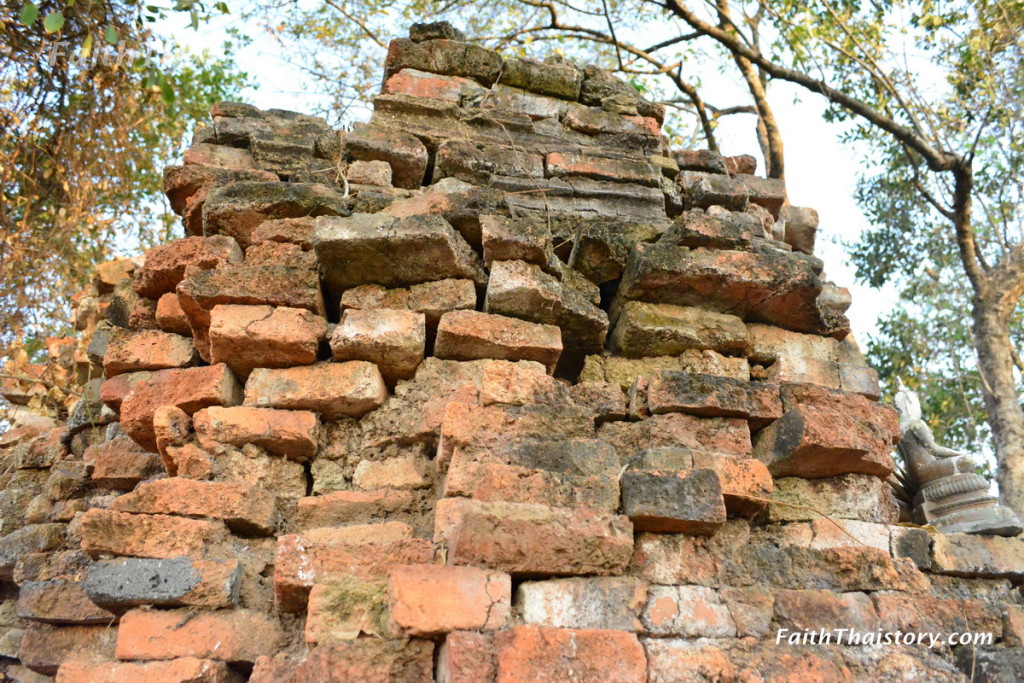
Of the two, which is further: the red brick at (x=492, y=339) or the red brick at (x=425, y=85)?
the red brick at (x=425, y=85)

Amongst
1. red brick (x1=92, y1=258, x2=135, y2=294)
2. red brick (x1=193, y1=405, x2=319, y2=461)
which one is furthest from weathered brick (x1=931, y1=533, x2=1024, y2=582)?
red brick (x1=92, y1=258, x2=135, y2=294)

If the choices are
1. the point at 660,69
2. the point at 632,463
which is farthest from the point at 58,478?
the point at 660,69

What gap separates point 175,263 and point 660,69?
6.60 meters

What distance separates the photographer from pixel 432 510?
254 cm

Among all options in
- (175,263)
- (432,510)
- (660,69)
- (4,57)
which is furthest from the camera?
(660,69)

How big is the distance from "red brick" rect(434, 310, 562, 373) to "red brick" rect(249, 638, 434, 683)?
111 centimetres

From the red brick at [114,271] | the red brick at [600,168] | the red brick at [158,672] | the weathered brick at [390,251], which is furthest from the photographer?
the red brick at [114,271]

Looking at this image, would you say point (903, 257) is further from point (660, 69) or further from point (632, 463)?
point (632, 463)

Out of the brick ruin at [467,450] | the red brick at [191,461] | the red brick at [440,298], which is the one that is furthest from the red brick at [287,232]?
the red brick at [191,461]

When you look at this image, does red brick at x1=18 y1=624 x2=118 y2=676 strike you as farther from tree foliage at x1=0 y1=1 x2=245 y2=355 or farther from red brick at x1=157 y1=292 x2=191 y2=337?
tree foliage at x1=0 y1=1 x2=245 y2=355

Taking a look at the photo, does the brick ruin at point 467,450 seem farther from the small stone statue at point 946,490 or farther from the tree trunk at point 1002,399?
the tree trunk at point 1002,399

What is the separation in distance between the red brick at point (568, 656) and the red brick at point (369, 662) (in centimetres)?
21

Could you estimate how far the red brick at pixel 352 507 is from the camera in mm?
2545

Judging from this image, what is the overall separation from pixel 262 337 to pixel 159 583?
0.85 meters
